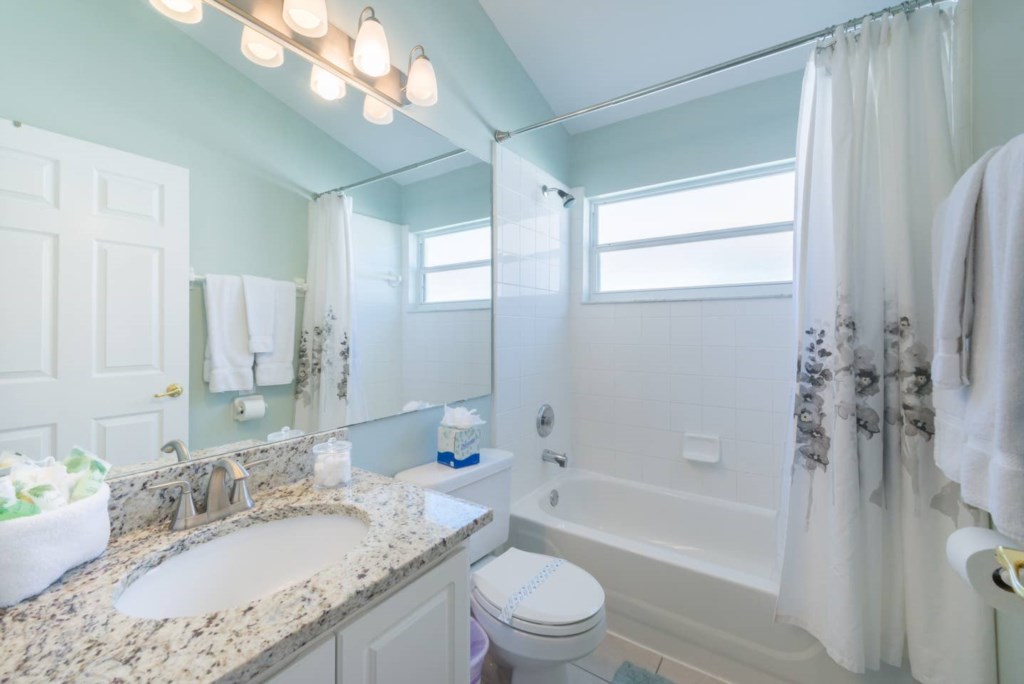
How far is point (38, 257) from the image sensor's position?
2.37 feet

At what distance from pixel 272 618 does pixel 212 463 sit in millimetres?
522

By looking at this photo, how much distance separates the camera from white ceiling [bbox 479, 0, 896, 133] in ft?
5.51

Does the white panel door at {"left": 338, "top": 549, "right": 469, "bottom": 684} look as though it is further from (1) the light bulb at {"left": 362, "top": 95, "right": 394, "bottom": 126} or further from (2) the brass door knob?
(1) the light bulb at {"left": 362, "top": 95, "right": 394, "bottom": 126}

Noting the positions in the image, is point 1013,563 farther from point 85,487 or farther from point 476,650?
point 85,487

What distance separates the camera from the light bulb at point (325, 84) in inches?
45.9

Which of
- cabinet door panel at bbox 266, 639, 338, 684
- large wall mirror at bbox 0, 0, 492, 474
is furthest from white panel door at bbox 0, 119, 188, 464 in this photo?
cabinet door panel at bbox 266, 639, 338, 684

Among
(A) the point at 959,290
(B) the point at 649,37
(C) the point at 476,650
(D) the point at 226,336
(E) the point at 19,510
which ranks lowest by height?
(C) the point at 476,650

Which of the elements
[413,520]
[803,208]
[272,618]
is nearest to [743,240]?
[803,208]

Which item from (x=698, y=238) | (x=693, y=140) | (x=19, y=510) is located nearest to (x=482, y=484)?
(x=19, y=510)

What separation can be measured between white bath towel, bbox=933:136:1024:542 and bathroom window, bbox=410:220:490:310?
1.48 meters

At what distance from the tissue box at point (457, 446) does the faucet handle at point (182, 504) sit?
2.63ft

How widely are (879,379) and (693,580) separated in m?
0.91

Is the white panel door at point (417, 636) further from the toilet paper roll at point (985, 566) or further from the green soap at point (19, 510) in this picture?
the toilet paper roll at point (985, 566)

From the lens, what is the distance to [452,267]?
1710 millimetres
